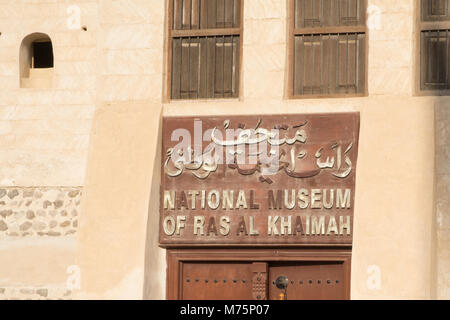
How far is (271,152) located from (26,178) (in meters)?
4.19

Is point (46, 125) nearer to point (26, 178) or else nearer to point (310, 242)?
point (26, 178)

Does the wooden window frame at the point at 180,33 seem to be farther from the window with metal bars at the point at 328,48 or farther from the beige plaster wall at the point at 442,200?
the beige plaster wall at the point at 442,200

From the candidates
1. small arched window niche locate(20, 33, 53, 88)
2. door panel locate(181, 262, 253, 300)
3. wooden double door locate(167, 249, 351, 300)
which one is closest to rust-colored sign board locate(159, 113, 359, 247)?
wooden double door locate(167, 249, 351, 300)

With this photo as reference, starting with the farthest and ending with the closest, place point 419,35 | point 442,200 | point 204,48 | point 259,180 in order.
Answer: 1. point 204,48
2. point 259,180
3. point 419,35
4. point 442,200

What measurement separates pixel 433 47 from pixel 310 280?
12.0ft

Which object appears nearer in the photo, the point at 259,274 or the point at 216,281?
the point at 259,274

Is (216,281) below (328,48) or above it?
below

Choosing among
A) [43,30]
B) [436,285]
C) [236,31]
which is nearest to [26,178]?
[43,30]

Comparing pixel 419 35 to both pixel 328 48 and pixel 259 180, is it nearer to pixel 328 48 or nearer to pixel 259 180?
pixel 328 48

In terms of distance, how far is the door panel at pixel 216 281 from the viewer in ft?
51.6

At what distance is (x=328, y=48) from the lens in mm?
15734

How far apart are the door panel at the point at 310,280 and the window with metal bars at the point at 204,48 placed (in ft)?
8.57

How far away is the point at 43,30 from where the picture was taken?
1767 cm

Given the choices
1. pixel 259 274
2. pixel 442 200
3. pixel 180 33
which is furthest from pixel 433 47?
pixel 259 274
